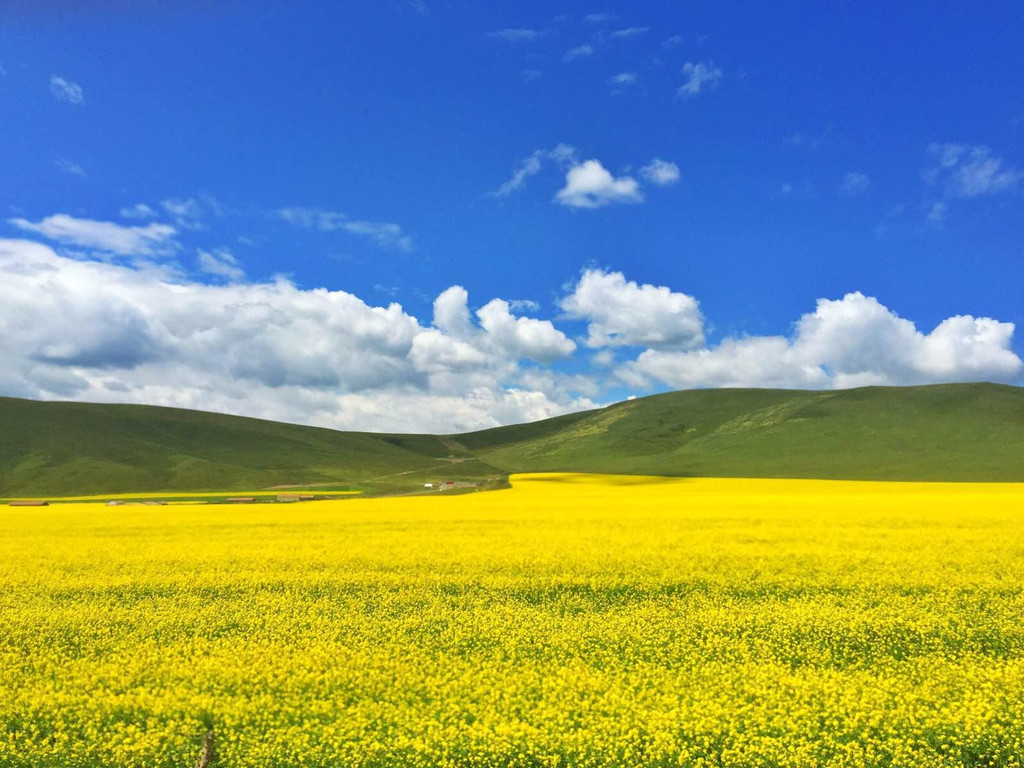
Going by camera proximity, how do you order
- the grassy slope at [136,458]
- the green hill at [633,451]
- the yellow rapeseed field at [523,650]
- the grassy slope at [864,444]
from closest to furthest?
the yellow rapeseed field at [523,650] → the green hill at [633,451] → the grassy slope at [136,458] → the grassy slope at [864,444]

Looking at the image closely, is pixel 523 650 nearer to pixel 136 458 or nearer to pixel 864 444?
pixel 864 444

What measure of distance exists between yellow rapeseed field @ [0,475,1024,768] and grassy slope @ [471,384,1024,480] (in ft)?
384

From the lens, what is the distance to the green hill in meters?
131

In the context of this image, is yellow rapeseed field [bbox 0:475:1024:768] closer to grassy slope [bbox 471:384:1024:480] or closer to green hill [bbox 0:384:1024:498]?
green hill [bbox 0:384:1024:498]

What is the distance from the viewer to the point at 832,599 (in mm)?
16453

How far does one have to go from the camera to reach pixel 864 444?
155 m

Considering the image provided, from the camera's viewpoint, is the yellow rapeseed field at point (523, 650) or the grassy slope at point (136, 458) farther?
the grassy slope at point (136, 458)

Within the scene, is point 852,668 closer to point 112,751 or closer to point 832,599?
point 832,599

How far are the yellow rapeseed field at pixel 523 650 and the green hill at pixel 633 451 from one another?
76.0m

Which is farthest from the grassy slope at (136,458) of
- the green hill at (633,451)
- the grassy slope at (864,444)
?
the grassy slope at (864,444)

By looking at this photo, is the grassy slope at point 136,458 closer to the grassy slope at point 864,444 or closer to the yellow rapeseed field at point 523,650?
the grassy slope at point 864,444

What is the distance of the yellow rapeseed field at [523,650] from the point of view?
9.29 meters

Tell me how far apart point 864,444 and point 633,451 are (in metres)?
62.3

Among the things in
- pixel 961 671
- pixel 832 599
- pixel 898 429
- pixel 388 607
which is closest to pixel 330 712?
pixel 388 607
